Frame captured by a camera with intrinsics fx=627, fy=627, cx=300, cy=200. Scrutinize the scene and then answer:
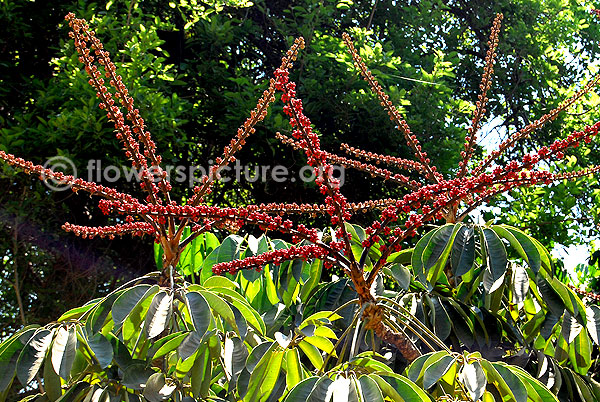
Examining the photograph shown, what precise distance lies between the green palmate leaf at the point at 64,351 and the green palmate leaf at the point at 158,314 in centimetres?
20

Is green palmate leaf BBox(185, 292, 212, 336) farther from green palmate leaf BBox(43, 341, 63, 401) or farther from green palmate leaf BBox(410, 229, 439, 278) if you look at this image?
green palmate leaf BBox(410, 229, 439, 278)

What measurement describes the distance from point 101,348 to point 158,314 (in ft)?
0.60

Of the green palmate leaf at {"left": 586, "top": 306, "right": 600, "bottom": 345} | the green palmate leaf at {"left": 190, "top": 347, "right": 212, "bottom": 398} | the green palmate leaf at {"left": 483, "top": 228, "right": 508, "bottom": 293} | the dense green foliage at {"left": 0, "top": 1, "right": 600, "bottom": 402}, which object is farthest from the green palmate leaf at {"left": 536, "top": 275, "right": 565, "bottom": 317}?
the green palmate leaf at {"left": 190, "top": 347, "right": 212, "bottom": 398}

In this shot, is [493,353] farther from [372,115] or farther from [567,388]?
[372,115]

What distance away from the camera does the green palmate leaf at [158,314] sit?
1396mm

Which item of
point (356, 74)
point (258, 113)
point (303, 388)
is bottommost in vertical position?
point (303, 388)

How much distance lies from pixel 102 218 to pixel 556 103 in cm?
449

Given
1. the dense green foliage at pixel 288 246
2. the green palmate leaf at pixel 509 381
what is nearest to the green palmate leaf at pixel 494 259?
the dense green foliage at pixel 288 246

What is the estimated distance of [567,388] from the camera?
2.11 m

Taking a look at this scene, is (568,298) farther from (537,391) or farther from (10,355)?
(10,355)

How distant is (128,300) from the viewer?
150 centimetres

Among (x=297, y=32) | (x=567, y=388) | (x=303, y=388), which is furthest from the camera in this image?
(x=297, y=32)

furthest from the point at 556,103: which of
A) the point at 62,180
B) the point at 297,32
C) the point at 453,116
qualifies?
the point at 62,180

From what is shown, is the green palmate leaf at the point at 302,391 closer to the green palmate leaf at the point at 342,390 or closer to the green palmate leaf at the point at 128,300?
the green palmate leaf at the point at 342,390
